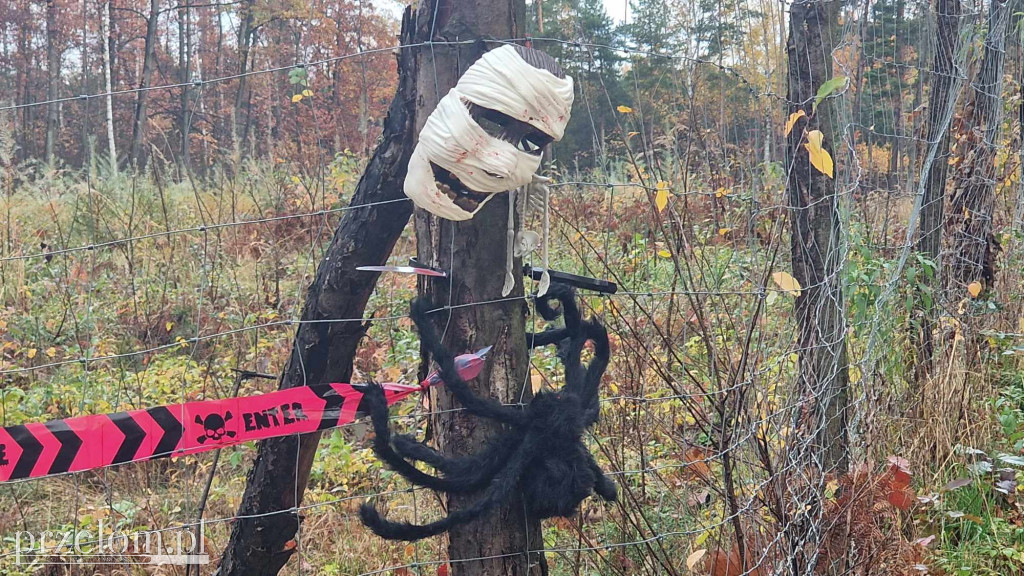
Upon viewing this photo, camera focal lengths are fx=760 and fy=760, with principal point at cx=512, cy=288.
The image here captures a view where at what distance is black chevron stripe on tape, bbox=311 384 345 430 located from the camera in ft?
Answer: 5.77

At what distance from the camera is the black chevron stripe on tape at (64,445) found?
1.59m

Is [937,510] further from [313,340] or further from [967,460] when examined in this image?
[313,340]

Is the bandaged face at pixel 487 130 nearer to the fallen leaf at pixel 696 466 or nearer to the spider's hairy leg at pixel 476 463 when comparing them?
the spider's hairy leg at pixel 476 463

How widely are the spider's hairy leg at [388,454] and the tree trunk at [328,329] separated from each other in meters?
0.39

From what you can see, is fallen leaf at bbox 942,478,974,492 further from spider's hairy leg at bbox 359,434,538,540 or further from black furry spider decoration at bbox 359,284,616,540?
spider's hairy leg at bbox 359,434,538,540

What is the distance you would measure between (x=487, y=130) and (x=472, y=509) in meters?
0.82

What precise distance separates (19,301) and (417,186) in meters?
4.93

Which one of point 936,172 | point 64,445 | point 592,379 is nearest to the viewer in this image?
point 64,445

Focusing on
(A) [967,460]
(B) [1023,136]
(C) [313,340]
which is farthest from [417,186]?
(B) [1023,136]

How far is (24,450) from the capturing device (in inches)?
61.6

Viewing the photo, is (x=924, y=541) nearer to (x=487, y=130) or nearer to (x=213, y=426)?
(x=487, y=130)

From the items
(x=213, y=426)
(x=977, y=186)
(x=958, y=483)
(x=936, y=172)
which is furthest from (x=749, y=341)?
(x=977, y=186)

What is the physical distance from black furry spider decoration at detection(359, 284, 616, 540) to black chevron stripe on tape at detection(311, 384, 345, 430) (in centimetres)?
7

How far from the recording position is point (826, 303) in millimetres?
2639
